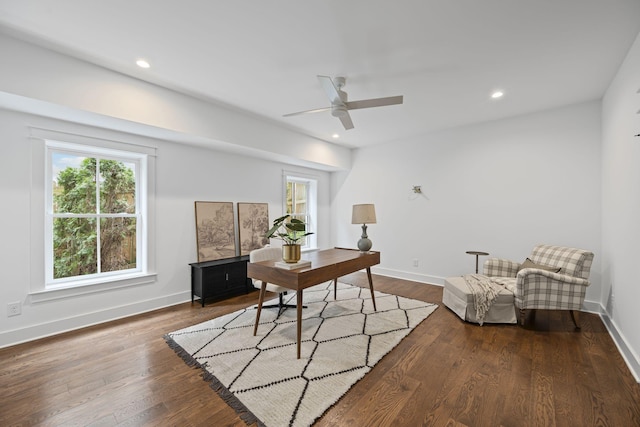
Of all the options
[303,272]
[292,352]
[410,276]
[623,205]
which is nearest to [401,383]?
[292,352]

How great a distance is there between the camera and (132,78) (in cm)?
272

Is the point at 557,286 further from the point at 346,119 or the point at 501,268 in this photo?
the point at 346,119

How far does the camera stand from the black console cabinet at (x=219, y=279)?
3.53m

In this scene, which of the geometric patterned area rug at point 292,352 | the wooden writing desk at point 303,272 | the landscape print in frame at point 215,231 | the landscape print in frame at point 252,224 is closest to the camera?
the geometric patterned area rug at point 292,352

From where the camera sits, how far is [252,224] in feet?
14.7

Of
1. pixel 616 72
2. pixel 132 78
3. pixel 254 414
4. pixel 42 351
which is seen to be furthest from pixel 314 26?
pixel 42 351

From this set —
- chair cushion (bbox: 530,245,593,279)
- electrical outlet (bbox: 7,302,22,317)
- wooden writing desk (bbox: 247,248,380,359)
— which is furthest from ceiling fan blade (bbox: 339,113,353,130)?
electrical outlet (bbox: 7,302,22,317)

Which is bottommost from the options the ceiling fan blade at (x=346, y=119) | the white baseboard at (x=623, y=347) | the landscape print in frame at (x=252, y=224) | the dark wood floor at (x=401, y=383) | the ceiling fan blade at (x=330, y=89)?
the dark wood floor at (x=401, y=383)

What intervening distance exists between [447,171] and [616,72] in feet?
6.98

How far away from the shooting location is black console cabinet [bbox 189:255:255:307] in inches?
139

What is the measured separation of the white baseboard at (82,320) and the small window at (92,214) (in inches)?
15.1

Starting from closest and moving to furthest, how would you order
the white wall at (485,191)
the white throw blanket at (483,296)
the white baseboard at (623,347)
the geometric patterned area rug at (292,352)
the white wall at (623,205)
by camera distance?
1. the geometric patterned area rug at (292,352)
2. the white baseboard at (623,347)
3. the white wall at (623,205)
4. the white throw blanket at (483,296)
5. the white wall at (485,191)

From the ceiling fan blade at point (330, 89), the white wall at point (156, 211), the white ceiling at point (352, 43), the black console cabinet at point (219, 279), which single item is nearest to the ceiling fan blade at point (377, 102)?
the ceiling fan blade at point (330, 89)

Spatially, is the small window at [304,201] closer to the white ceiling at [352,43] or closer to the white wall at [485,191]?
the white wall at [485,191]
